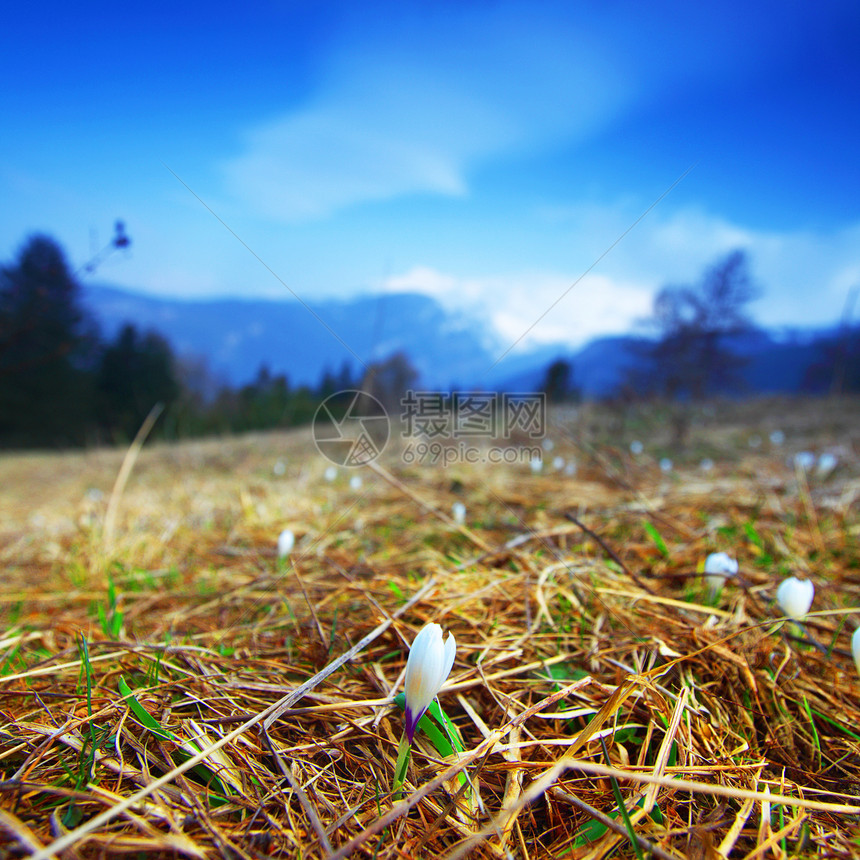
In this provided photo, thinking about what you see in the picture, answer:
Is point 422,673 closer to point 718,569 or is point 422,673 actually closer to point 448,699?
point 448,699

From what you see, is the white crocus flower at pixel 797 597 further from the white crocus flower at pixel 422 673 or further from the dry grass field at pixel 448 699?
the white crocus flower at pixel 422 673

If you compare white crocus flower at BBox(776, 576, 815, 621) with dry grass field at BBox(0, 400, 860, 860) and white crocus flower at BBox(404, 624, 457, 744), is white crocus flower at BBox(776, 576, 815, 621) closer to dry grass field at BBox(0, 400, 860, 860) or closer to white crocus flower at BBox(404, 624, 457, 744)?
dry grass field at BBox(0, 400, 860, 860)

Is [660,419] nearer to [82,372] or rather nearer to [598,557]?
[598,557]

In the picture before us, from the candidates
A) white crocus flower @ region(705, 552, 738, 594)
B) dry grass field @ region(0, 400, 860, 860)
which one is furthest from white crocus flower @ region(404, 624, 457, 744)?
white crocus flower @ region(705, 552, 738, 594)

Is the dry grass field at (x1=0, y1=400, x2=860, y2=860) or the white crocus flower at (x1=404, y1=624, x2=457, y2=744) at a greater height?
the white crocus flower at (x1=404, y1=624, x2=457, y2=744)

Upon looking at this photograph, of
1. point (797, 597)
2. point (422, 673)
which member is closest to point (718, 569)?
point (797, 597)

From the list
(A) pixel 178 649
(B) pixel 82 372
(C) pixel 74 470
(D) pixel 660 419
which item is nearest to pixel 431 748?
(A) pixel 178 649

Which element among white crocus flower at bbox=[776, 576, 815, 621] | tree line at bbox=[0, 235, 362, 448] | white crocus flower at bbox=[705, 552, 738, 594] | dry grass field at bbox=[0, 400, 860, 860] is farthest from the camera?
tree line at bbox=[0, 235, 362, 448]

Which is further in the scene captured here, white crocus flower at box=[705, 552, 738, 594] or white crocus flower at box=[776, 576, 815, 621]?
white crocus flower at box=[705, 552, 738, 594]
